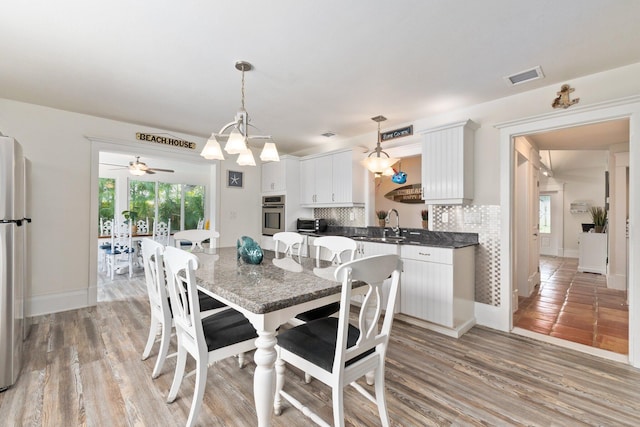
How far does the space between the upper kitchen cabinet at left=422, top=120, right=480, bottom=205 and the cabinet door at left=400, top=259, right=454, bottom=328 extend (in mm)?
813

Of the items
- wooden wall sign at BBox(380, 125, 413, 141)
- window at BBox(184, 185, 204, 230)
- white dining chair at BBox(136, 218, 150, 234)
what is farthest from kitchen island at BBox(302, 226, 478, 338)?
window at BBox(184, 185, 204, 230)

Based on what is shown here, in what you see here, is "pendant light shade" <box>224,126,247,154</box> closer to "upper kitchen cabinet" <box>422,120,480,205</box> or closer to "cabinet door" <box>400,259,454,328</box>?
"cabinet door" <box>400,259,454,328</box>

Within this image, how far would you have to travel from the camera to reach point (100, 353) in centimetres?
235

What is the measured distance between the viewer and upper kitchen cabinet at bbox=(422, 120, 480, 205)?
300 centimetres

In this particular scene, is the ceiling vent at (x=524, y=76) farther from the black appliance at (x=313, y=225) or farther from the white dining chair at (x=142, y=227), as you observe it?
the white dining chair at (x=142, y=227)

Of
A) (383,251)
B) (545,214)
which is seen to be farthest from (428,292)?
(545,214)

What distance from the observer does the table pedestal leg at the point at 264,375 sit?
1.27m

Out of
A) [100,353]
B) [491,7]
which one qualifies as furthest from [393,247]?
[100,353]

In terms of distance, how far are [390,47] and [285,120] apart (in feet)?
6.16

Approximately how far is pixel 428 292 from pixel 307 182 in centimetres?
266

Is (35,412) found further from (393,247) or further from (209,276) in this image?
(393,247)

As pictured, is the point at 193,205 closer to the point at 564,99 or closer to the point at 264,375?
the point at 264,375

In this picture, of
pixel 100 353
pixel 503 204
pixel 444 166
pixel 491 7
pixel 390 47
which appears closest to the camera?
pixel 491 7

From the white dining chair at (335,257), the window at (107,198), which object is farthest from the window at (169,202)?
the white dining chair at (335,257)
